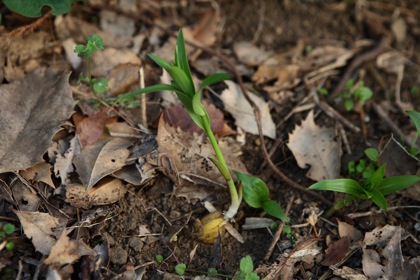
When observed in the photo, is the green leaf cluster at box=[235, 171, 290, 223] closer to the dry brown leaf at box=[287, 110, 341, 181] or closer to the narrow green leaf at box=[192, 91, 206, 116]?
the dry brown leaf at box=[287, 110, 341, 181]

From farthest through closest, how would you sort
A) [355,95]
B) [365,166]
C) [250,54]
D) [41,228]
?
[250,54] < [355,95] < [365,166] < [41,228]

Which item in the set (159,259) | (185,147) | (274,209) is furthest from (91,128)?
(274,209)

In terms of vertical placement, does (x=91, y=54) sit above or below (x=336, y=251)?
above

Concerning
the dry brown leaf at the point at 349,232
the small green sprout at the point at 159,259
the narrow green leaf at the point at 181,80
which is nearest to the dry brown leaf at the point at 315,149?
the dry brown leaf at the point at 349,232

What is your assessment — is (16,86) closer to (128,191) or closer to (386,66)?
(128,191)

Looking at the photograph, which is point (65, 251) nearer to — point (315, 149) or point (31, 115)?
point (31, 115)

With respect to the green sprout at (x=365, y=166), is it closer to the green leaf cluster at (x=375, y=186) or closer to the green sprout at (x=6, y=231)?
the green leaf cluster at (x=375, y=186)
